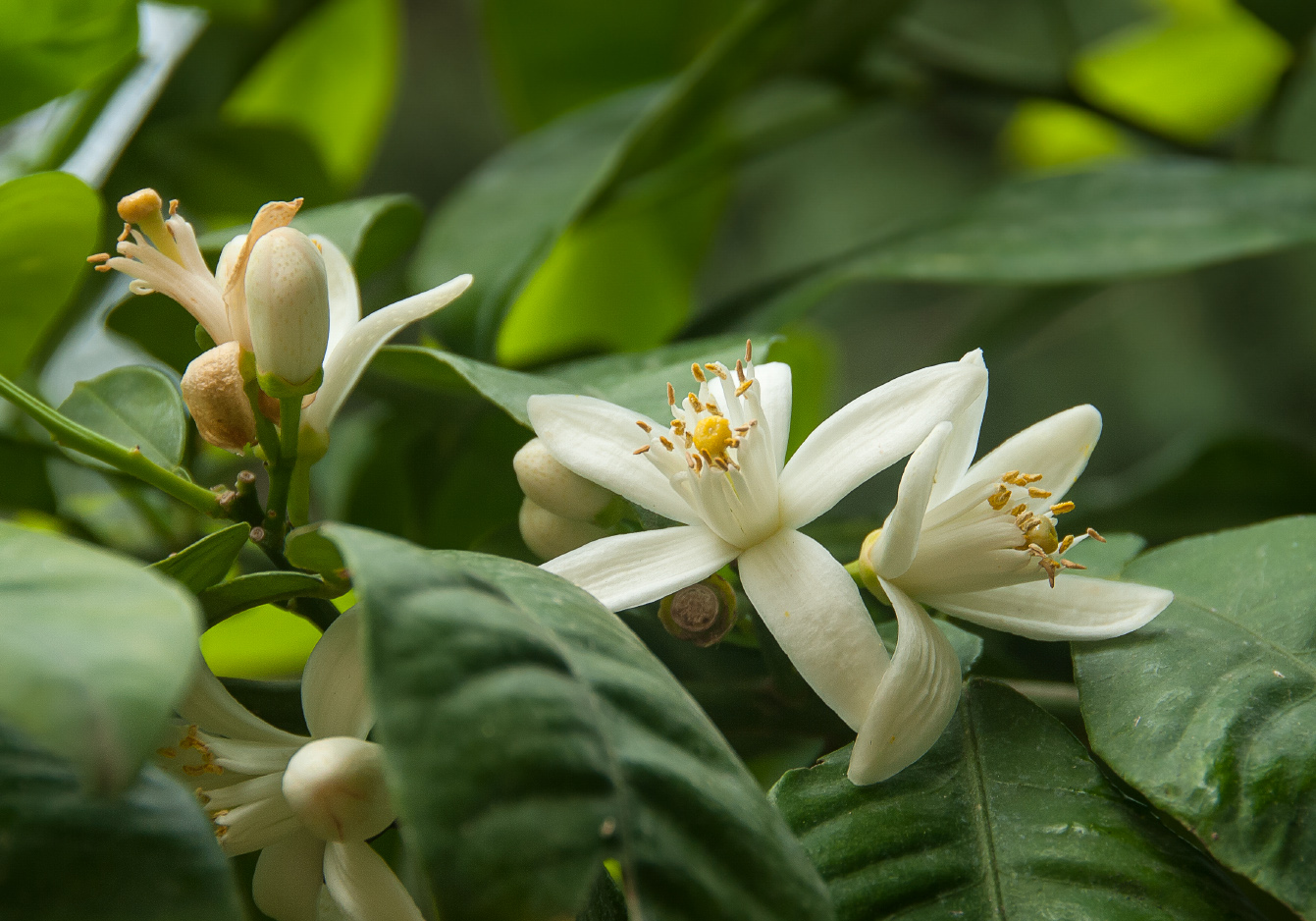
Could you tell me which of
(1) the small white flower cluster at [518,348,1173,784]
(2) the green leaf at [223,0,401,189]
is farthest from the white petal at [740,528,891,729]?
(2) the green leaf at [223,0,401,189]

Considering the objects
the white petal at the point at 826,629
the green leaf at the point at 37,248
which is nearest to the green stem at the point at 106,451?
the green leaf at the point at 37,248

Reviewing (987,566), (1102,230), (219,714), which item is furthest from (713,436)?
(1102,230)

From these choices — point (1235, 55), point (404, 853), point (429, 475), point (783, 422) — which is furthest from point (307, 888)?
point (1235, 55)

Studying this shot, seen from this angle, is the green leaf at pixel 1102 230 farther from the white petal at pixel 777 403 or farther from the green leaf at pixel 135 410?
the green leaf at pixel 135 410

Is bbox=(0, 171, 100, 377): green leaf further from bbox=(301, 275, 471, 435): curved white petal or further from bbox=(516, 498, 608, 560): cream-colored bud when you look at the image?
bbox=(516, 498, 608, 560): cream-colored bud

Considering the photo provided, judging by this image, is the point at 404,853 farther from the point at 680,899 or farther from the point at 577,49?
the point at 577,49

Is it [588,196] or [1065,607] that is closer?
[1065,607]

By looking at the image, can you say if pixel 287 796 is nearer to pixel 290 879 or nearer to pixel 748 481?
pixel 290 879
